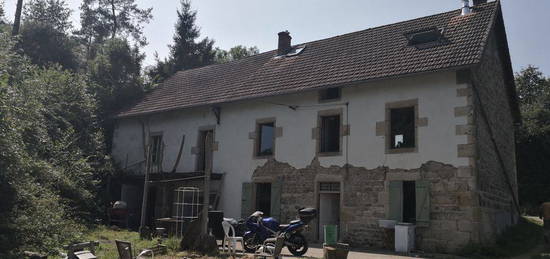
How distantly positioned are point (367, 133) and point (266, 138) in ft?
13.2

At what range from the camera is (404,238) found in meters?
12.9

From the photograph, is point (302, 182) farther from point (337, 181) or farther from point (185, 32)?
point (185, 32)

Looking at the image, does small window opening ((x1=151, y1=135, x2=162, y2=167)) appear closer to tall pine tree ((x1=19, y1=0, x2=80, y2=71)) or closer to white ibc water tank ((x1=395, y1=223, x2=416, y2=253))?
tall pine tree ((x1=19, y1=0, x2=80, y2=71))

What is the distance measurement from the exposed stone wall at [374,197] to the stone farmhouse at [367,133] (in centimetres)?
3

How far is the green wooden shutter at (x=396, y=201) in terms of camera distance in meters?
13.8

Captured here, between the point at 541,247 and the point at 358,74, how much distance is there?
23.6ft

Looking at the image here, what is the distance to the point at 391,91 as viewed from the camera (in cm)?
1479

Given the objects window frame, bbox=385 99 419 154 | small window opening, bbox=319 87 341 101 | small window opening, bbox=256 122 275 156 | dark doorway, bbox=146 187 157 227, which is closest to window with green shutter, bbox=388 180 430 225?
window frame, bbox=385 99 419 154

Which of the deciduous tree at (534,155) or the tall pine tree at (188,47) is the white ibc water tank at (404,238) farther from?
the tall pine tree at (188,47)

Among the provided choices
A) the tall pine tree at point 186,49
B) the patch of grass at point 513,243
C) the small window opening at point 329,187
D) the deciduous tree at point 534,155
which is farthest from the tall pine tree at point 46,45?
the deciduous tree at point 534,155

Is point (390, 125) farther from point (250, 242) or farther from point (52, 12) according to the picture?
point (52, 12)

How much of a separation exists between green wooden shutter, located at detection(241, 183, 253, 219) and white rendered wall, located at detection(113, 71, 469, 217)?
0.98ft

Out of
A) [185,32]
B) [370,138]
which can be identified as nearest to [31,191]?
[370,138]

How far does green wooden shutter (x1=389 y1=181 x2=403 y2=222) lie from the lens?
45.2 ft
